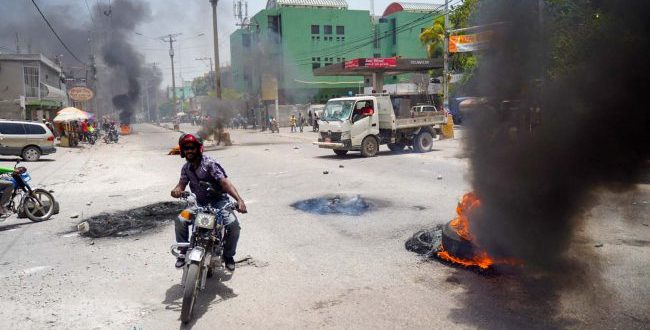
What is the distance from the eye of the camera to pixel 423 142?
18.1 m

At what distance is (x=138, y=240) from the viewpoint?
22.5 ft

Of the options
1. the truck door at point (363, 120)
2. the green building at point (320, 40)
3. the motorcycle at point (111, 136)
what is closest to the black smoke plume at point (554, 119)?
the truck door at point (363, 120)

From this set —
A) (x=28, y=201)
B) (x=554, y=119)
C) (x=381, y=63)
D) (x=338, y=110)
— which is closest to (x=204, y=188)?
(x=554, y=119)

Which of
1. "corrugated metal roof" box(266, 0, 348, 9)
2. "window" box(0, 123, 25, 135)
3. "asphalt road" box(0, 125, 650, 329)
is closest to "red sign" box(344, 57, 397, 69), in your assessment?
"window" box(0, 123, 25, 135)

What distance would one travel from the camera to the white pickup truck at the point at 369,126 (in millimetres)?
16766

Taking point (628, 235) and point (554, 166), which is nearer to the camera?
point (554, 166)

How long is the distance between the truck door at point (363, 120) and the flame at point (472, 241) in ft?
36.3

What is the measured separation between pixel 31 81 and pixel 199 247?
38640mm

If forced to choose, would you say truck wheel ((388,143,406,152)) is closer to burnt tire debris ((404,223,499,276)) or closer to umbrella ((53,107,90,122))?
burnt tire debris ((404,223,499,276))

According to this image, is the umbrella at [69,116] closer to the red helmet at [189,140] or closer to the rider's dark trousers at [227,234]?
the red helmet at [189,140]

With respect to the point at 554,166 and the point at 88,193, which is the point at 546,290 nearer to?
the point at 554,166

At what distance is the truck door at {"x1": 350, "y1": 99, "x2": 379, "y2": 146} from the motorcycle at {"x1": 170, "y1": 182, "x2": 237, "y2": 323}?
1208 cm

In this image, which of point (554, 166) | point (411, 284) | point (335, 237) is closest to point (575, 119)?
point (554, 166)

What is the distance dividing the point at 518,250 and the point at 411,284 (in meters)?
1.10
